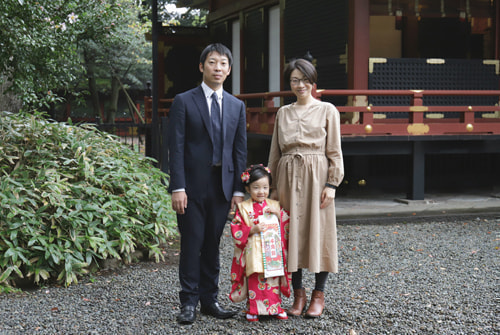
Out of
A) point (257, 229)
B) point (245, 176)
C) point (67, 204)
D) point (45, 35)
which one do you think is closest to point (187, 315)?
point (257, 229)

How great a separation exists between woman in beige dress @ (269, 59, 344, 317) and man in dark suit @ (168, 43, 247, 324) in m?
0.35

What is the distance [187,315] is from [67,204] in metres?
1.96

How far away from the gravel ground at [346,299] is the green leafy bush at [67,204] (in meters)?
0.24

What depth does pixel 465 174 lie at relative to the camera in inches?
428

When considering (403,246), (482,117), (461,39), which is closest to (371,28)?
(461,39)

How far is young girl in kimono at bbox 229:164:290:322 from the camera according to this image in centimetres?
387

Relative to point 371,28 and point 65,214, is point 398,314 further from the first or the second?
point 371,28

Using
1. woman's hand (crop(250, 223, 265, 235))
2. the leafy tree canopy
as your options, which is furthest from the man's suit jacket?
the leafy tree canopy

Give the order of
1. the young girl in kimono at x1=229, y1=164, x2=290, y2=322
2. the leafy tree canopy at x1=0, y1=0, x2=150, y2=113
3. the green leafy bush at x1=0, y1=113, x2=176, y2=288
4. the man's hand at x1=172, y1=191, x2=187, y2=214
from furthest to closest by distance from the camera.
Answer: the leafy tree canopy at x1=0, y1=0, x2=150, y2=113
the green leafy bush at x1=0, y1=113, x2=176, y2=288
the young girl in kimono at x1=229, y1=164, x2=290, y2=322
the man's hand at x1=172, y1=191, x2=187, y2=214

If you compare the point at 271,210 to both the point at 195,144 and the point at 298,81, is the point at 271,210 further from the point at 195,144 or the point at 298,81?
the point at 298,81

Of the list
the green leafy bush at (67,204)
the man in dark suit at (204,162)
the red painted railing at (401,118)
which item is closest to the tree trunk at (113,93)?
the red painted railing at (401,118)

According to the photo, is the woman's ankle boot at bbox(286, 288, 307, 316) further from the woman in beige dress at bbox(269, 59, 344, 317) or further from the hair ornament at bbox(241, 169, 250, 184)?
the hair ornament at bbox(241, 169, 250, 184)

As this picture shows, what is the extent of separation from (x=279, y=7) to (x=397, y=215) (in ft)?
18.7

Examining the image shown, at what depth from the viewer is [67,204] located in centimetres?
527
